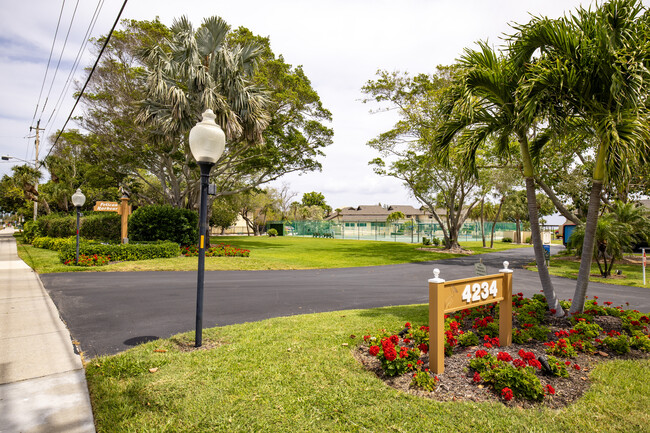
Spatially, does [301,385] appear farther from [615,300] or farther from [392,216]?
[392,216]

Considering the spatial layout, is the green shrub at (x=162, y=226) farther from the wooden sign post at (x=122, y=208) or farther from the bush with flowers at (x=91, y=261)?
the bush with flowers at (x=91, y=261)

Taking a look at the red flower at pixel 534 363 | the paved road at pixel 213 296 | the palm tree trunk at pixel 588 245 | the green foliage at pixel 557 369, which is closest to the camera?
the red flower at pixel 534 363

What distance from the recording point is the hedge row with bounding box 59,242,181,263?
13.0m

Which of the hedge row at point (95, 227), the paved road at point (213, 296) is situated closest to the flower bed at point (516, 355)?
the paved road at point (213, 296)

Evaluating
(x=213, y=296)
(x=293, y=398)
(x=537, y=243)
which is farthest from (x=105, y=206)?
(x=537, y=243)

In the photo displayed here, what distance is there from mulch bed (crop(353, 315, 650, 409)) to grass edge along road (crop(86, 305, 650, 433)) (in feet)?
0.37

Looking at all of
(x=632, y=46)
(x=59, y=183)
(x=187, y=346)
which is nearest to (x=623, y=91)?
(x=632, y=46)

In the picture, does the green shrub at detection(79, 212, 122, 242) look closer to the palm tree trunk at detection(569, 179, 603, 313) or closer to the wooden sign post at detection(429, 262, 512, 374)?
the wooden sign post at detection(429, 262, 512, 374)

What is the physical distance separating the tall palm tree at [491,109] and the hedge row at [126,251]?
13.0 metres

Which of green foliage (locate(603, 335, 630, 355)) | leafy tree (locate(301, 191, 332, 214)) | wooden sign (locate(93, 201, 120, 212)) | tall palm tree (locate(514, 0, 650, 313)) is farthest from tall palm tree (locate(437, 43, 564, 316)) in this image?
leafy tree (locate(301, 191, 332, 214))

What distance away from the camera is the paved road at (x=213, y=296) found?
18.2 ft

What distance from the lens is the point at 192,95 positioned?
16.8 m

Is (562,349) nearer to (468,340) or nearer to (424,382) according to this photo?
(468,340)

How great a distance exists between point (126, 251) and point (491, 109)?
13.9m
